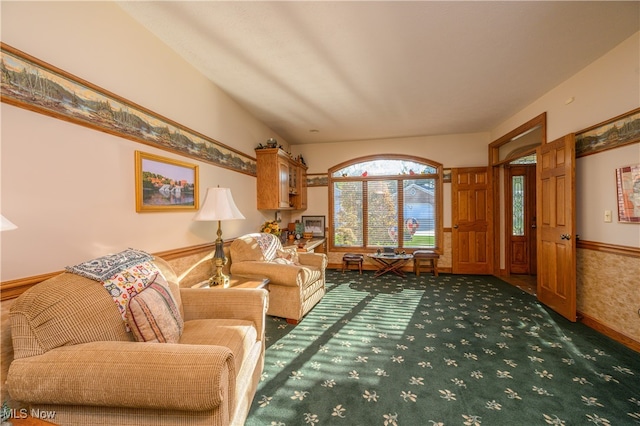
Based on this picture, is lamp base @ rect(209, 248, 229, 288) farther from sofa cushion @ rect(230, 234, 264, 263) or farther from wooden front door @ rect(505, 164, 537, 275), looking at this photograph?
wooden front door @ rect(505, 164, 537, 275)

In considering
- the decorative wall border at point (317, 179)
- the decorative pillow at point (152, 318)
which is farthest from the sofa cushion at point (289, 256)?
the decorative wall border at point (317, 179)

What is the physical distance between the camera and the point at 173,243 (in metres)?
2.41

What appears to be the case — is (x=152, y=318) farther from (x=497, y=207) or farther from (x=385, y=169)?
(x=497, y=207)

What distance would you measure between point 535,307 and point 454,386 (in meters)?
2.31

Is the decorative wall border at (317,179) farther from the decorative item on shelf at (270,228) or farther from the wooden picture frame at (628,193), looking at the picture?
the wooden picture frame at (628,193)

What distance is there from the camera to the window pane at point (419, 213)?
210 inches

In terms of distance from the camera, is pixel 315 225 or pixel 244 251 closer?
pixel 244 251

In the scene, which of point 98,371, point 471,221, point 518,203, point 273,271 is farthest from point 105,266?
point 518,203

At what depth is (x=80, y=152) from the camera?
164cm

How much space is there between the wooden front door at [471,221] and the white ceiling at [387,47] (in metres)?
1.54

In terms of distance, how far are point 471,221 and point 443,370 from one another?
375cm

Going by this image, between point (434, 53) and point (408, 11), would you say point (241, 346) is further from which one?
point (434, 53)

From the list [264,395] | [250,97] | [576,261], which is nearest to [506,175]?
[576,261]

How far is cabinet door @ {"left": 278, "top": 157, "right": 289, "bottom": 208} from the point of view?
4201 mm
